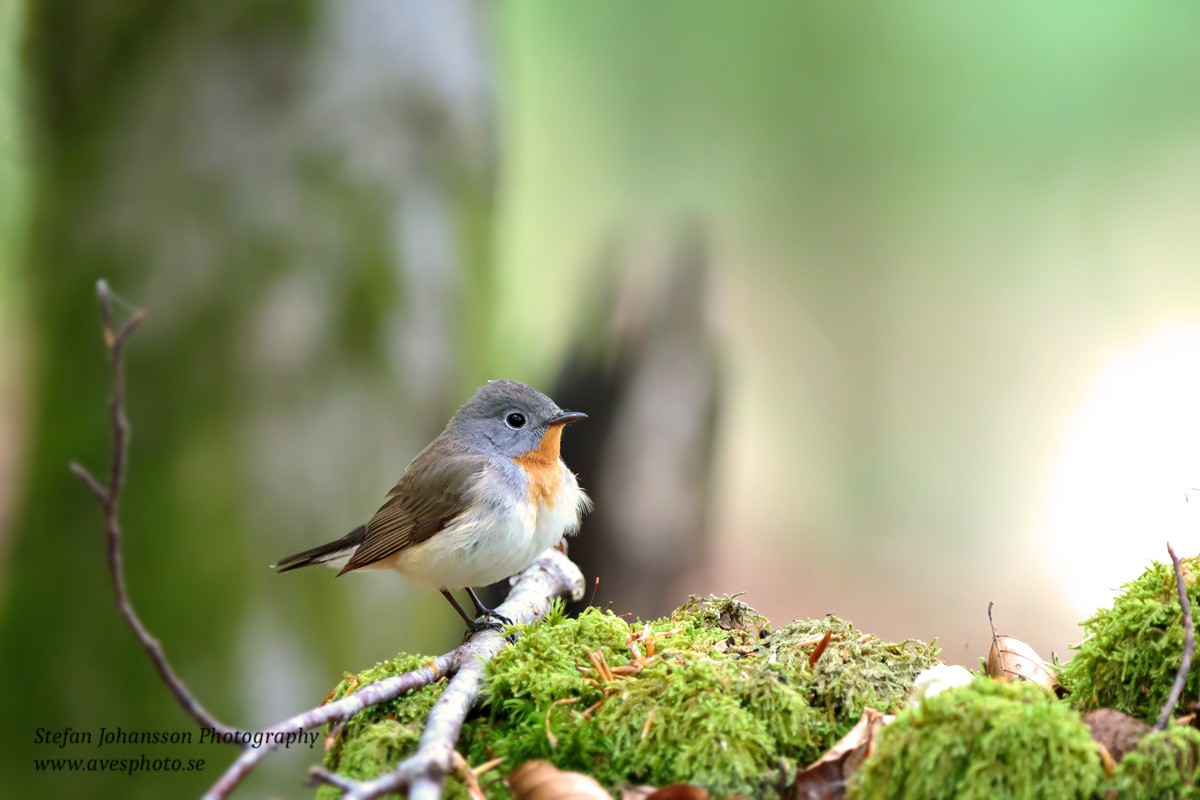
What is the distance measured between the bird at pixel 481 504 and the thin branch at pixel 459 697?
0.17m

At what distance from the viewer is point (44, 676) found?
4352mm

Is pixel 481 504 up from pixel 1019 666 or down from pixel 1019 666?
down

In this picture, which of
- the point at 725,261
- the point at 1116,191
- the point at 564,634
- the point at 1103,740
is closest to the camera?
the point at 1103,740

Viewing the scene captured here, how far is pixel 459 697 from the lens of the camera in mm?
1672

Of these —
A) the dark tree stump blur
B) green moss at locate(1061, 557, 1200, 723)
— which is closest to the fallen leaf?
green moss at locate(1061, 557, 1200, 723)

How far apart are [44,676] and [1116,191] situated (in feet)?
26.2

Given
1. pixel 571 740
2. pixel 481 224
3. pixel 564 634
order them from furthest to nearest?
1. pixel 481 224
2. pixel 564 634
3. pixel 571 740

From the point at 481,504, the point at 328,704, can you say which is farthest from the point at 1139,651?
the point at 481,504

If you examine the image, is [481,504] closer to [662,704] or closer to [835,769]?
[662,704]

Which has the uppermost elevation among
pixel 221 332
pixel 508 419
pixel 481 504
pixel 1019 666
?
pixel 221 332

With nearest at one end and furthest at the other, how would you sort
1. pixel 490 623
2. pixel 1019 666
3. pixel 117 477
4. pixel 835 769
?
pixel 117 477
pixel 835 769
pixel 1019 666
pixel 490 623

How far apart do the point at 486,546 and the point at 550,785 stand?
1.17m

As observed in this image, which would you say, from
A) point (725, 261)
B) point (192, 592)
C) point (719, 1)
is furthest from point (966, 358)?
point (192, 592)

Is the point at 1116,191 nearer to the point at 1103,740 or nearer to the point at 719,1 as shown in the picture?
the point at 719,1
